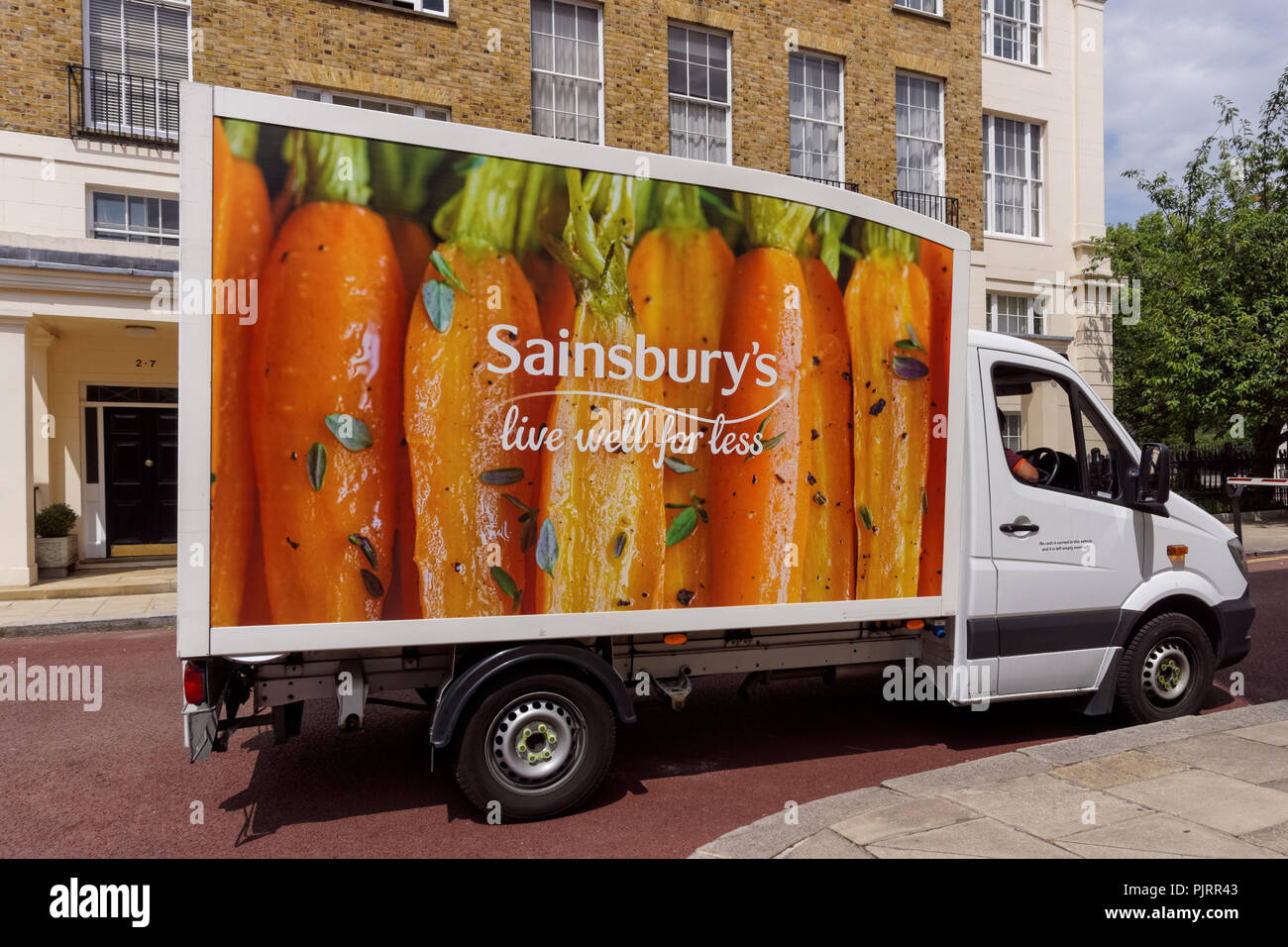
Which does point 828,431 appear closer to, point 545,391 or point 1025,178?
point 545,391

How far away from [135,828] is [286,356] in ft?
8.41

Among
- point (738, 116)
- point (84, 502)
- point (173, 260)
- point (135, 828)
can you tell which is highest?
point (738, 116)

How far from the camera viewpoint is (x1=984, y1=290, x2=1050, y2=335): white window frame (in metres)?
20.7

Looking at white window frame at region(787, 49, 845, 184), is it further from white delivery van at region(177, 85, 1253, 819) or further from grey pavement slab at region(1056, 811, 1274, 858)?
grey pavement slab at region(1056, 811, 1274, 858)

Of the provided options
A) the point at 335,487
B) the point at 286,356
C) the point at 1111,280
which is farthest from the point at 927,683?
the point at 1111,280

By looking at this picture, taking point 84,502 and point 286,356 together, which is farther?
point 84,502

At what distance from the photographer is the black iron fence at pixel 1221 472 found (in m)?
24.3

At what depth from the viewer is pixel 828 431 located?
5.02m

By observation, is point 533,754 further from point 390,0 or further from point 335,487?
point 390,0

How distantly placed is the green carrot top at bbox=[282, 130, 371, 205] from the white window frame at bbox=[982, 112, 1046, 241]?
19052 mm

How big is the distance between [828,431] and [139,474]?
13.8 meters

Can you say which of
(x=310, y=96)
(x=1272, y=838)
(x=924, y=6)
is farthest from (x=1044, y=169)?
(x=1272, y=838)

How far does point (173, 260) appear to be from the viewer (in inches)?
520
